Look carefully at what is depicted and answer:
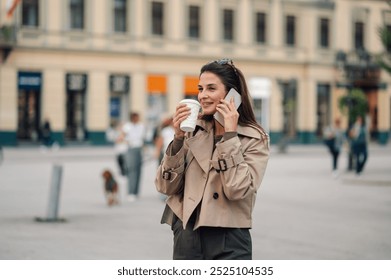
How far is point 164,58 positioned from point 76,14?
575 centimetres

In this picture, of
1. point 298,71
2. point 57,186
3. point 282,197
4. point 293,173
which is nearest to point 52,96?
point 298,71

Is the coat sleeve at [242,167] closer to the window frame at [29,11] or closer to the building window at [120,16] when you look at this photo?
the window frame at [29,11]

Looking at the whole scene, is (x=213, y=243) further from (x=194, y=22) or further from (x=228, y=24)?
(x=228, y=24)

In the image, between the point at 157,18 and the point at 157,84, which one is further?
the point at 157,84

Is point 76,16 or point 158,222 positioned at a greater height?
point 76,16

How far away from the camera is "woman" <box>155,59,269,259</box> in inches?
167

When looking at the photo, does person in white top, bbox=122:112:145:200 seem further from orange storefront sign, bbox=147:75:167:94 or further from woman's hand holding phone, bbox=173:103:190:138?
orange storefront sign, bbox=147:75:167:94

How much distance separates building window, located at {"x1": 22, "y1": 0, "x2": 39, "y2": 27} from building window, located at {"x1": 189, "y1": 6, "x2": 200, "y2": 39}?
9.45 metres

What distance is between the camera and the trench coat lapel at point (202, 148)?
4312mm

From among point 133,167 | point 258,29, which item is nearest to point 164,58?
point 258,29

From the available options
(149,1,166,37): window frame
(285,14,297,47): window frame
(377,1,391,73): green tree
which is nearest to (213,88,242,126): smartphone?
(377,1,391,73): green tree

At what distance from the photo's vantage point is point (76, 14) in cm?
4578
